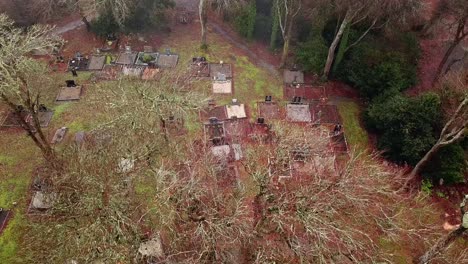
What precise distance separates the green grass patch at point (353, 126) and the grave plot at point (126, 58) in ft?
67.2

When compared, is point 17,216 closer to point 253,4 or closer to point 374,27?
point 253,4

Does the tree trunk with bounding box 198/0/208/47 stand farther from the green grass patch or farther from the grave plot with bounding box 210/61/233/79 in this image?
the green grass patch

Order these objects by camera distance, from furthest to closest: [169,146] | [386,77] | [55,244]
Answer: [386,77], [169,146], [55,244]

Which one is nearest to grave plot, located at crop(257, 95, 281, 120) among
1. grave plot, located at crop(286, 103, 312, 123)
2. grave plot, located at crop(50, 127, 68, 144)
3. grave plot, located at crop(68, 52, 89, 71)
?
grave plot, located at crop(286, 103, 312, 123)

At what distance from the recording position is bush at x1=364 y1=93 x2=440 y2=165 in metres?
29.5

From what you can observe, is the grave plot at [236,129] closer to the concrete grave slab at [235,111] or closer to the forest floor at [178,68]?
the concrete grave slab at [235,111]

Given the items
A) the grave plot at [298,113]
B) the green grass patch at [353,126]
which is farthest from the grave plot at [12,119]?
the green grass patch at [353,126]

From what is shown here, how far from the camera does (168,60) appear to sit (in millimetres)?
39500

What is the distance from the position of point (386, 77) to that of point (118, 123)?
22.3m

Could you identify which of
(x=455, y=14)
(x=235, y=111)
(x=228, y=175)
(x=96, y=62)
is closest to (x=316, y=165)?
(x=228, y=175)

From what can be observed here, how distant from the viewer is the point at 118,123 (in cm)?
2580

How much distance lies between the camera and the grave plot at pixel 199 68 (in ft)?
125

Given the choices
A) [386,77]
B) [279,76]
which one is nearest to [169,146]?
[279,76]

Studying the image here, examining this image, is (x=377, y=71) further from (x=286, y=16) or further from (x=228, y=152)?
(x=228, y=152)
